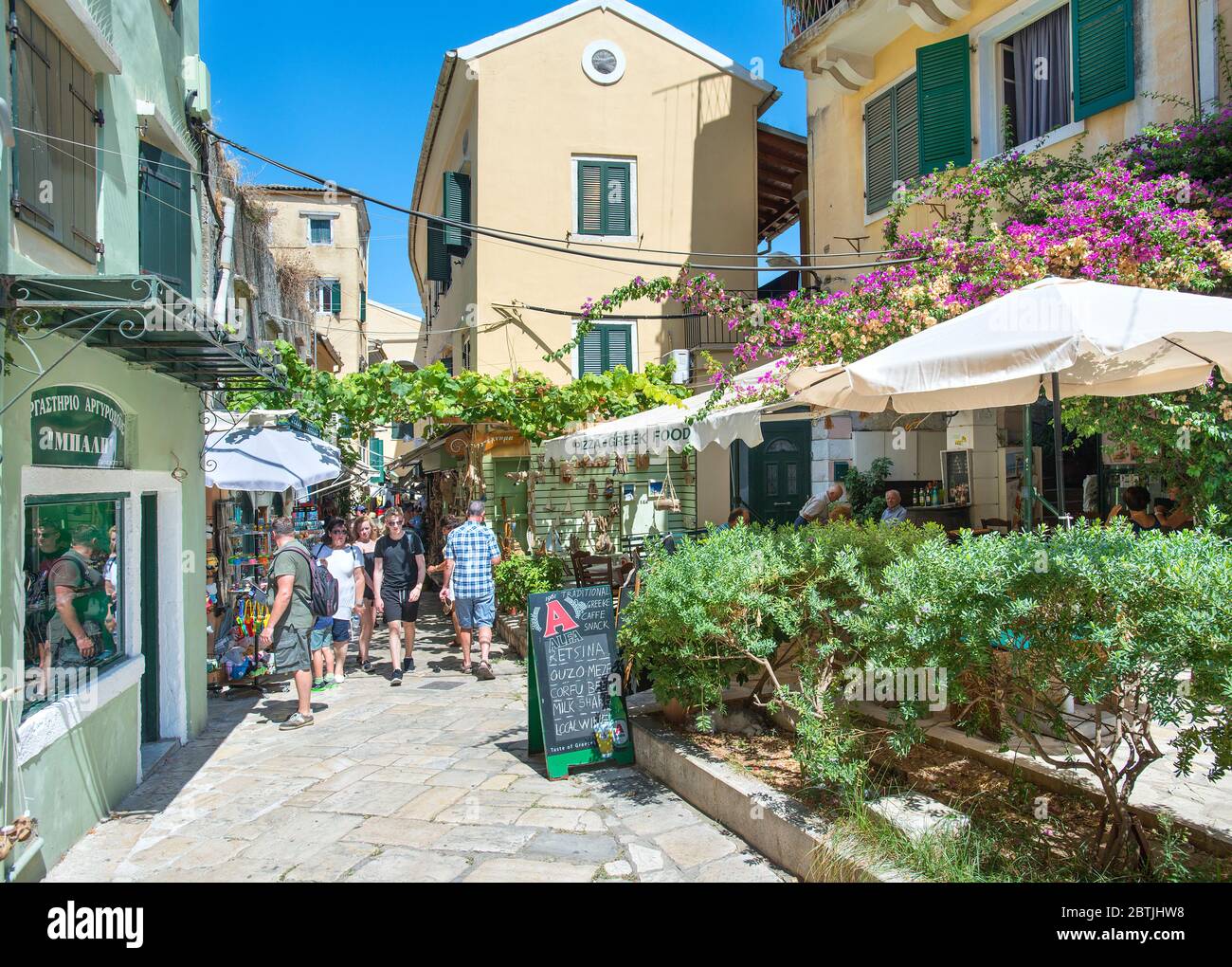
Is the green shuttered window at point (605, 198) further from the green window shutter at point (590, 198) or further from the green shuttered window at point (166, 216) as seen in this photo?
the green shuttered window at point (166, 216)

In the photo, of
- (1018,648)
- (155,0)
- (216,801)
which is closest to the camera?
(1018,648)

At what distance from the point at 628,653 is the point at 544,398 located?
6.88 m

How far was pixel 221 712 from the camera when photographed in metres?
8.33

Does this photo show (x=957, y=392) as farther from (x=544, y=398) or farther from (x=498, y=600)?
(x=498, y=600)

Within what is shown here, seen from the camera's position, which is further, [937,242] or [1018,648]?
[937,242]

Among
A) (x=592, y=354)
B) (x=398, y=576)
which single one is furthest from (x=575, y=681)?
(x=592, y=354)

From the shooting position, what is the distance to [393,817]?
210 inches

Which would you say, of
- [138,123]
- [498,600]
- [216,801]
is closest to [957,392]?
[216,801]

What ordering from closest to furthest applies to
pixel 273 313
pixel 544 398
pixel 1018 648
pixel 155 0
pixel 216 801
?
pixel 1018 648, pixel 216 801, pixel 155 0, pixel 544 398, pixel 273 313

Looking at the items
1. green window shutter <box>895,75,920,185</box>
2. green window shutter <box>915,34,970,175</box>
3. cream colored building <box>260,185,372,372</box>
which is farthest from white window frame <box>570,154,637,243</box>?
cream colored building <box>260,185,372,372</box>

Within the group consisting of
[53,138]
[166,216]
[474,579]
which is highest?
[166,216]

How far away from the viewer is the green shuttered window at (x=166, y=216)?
6605 mm

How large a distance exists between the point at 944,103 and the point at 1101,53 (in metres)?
2.09

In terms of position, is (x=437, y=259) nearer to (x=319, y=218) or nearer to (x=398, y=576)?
(x=398, y=576)
